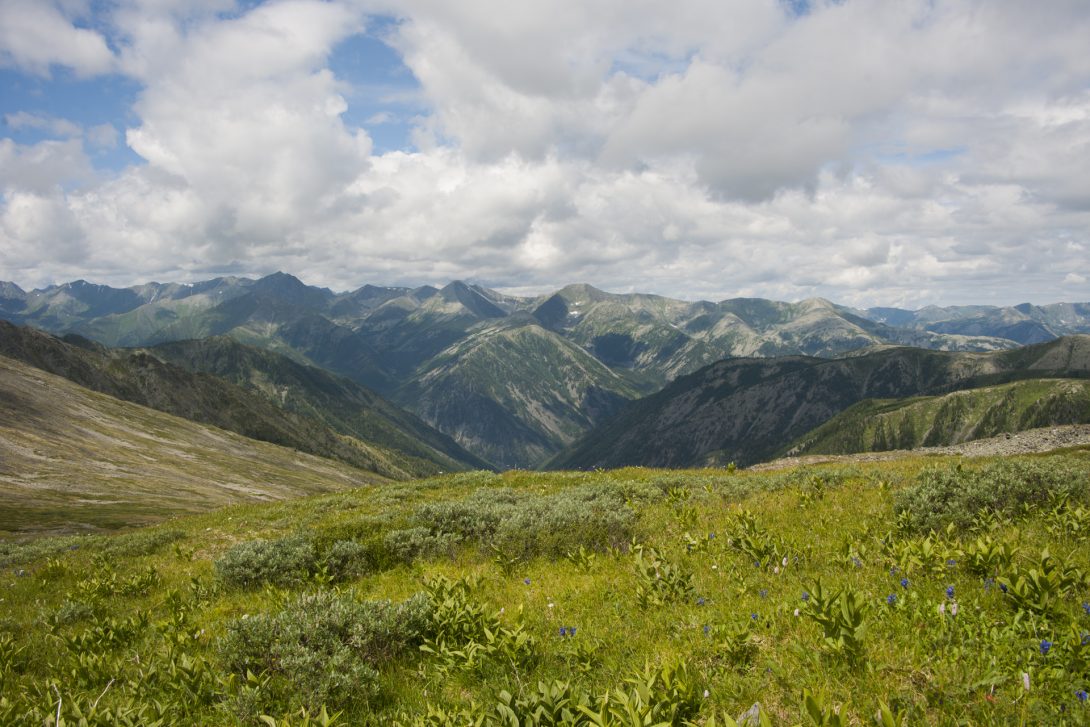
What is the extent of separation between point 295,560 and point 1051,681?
1325 centimetres

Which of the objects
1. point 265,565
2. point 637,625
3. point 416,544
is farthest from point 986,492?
point 265,565

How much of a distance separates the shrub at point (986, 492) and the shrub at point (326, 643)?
356 inches

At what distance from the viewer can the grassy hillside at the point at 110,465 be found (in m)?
61.8

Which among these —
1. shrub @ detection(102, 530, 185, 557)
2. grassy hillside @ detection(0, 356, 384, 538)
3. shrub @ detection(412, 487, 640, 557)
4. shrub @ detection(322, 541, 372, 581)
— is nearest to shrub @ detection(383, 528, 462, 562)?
shrub @ detection(412, 487, 640, 557)

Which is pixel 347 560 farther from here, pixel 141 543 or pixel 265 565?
pixel 141 543

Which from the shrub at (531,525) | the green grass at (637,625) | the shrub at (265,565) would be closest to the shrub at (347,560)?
the green grass at (637,625)

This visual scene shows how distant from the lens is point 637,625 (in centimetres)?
725

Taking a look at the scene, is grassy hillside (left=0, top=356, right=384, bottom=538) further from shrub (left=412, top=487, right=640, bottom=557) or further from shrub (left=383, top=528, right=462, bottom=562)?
shrub (left=383, top=528, right=462, bottom=562)

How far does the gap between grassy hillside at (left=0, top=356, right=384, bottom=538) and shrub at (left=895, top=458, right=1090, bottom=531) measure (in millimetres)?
60153

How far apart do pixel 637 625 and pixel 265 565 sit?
9.48 metres

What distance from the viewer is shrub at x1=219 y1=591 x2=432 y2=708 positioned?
20.3 feet

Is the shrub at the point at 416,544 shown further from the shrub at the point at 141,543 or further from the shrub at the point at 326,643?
the shrub at the point at 141,543

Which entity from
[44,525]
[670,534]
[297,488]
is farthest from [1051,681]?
[297,488]

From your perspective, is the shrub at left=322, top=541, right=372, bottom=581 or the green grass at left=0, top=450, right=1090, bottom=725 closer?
the green grass at left=0, top=450, right=1090, bottom=725
